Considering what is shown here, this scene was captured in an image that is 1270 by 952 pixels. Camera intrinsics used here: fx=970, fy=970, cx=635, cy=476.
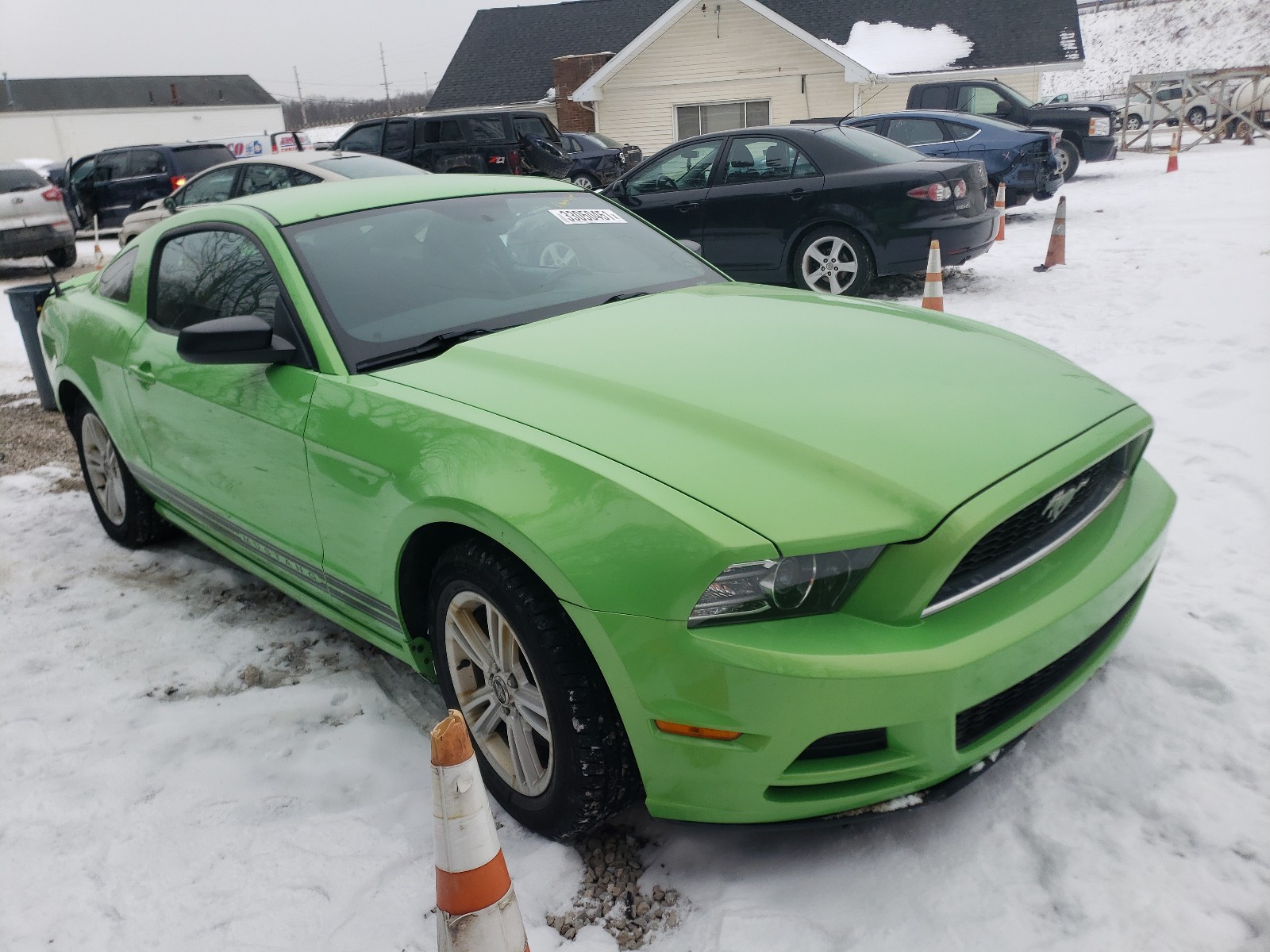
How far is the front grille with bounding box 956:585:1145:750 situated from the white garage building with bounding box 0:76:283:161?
226 ft

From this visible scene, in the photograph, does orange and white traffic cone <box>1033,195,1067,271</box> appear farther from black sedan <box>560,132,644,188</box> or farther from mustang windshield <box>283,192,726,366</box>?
black sedan <box>560,132,644,188</box>

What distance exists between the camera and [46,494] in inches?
218

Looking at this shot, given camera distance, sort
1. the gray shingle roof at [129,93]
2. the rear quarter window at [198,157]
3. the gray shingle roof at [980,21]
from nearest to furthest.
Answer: the rear quarter window at [198,157] < the gray shingle roof at [980,21] < the gray shingle roof at [129,93]

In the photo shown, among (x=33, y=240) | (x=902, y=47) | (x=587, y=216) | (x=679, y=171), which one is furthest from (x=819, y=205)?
(x=902, y=47)

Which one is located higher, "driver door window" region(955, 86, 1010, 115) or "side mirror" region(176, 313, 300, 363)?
→ "driver door window" region(955, 86, 1010, 115)

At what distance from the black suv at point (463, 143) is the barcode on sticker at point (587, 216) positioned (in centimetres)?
1171

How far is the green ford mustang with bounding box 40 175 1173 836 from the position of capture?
195cm

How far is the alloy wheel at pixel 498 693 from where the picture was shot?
7.74ft

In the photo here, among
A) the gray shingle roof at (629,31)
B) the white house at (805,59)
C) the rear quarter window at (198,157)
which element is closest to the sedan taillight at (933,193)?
the rear quarter window at (198,157)

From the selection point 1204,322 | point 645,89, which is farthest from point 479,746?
point 645,89

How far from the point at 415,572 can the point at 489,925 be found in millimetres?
1108

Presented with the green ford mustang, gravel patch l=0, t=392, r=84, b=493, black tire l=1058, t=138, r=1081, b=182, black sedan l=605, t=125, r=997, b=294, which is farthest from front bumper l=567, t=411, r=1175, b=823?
black tire l=1058, t=138, r=1081, b=182

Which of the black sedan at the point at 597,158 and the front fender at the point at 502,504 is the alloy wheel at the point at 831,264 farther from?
the black sedan at the point at 597,158

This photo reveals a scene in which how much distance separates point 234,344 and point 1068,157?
17757 mm
